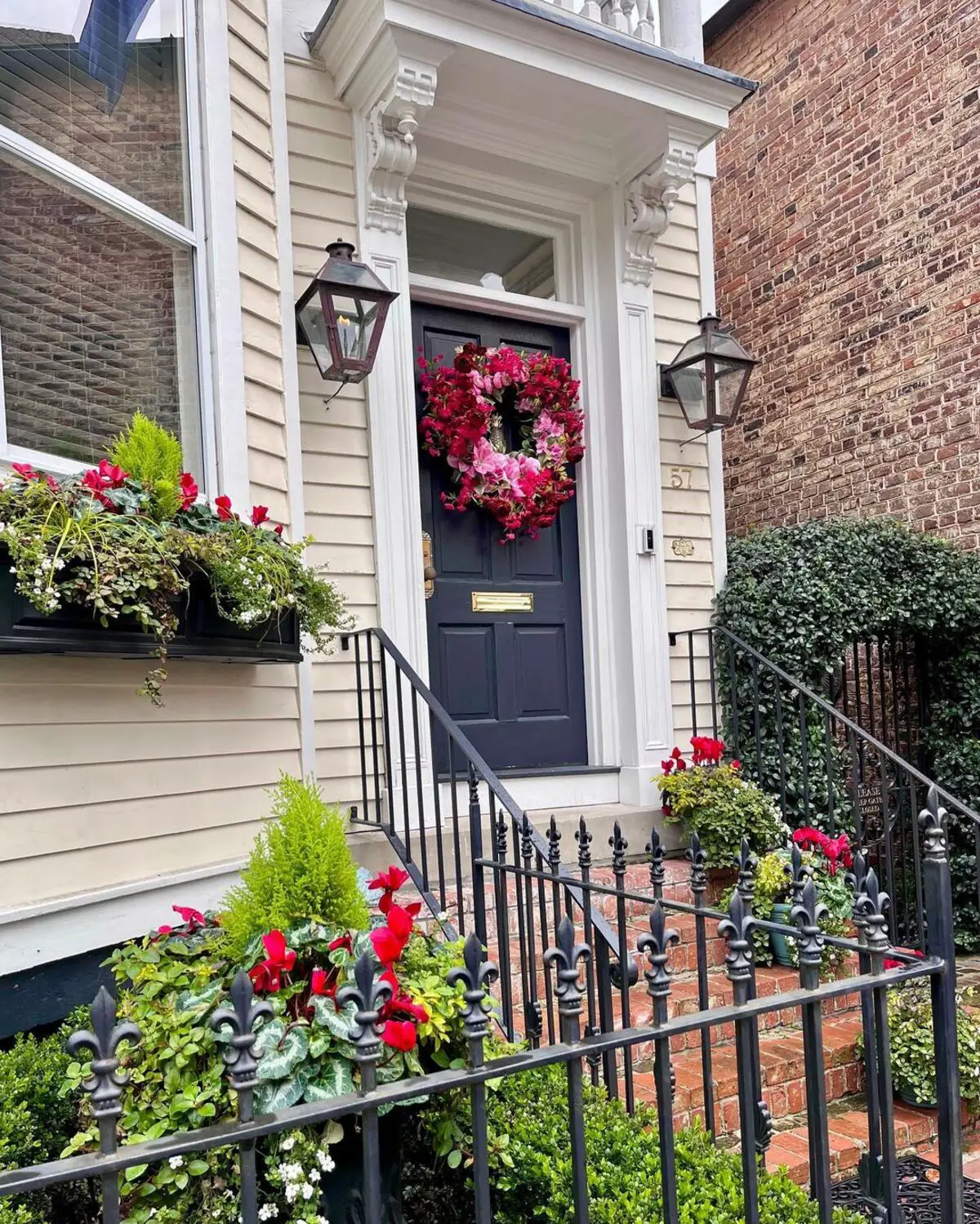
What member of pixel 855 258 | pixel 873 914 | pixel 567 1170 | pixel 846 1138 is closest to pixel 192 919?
pixel 567 1170

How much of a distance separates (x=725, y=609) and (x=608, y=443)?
115cm

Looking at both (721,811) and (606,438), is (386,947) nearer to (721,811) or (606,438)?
(721,811)

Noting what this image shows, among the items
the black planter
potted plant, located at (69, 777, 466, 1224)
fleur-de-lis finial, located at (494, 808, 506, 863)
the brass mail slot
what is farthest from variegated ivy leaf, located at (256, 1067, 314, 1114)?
the brass mail slot

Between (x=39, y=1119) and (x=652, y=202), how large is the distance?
4846mm

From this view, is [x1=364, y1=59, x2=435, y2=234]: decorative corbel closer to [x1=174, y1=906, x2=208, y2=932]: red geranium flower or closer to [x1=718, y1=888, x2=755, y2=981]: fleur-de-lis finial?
[x1=174, y1=906, x2=208, y2=932]: red geranium flower

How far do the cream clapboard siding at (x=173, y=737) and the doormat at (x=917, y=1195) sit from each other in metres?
2.18

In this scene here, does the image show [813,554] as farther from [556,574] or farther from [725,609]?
[556,574]

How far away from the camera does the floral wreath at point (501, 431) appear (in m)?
4.89

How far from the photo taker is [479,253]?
5.38m

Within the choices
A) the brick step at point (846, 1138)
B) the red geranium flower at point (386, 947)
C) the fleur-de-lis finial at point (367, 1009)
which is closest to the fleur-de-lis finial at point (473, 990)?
the fleur-de-lis finial at point (367, 1009)

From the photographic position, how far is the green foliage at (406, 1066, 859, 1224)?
1970 mm

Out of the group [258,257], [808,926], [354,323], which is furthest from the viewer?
[354,323]

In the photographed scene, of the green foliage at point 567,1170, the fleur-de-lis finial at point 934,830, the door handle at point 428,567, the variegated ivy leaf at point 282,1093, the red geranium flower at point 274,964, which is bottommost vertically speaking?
the green foliage at point 567,1170

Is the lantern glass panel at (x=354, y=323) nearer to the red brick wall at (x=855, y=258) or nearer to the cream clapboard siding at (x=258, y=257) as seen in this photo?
the cream clapboard siding at (x=258, y=257)
